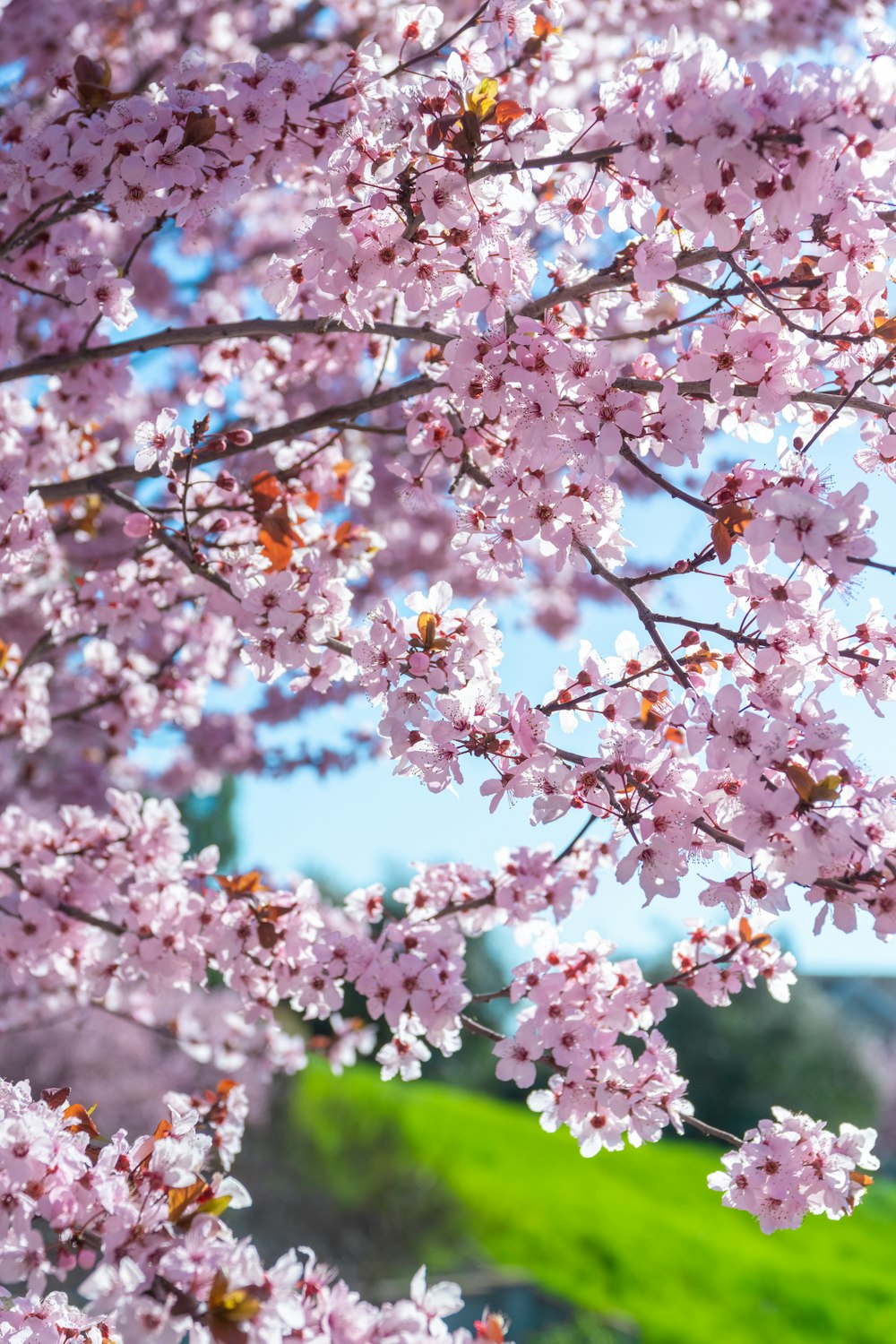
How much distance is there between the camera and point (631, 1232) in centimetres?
1187

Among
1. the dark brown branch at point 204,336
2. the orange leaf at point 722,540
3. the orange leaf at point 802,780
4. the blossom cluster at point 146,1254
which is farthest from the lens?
the dark brown branch at point 204,336

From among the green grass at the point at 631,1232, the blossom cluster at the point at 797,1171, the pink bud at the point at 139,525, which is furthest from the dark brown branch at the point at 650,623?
the green grass at the point at 631,1232

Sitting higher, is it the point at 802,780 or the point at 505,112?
the point at 505,112

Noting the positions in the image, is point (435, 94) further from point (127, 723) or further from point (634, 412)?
point (127, 723)

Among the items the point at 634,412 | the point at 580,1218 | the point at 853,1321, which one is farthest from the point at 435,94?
the point at 580,1218

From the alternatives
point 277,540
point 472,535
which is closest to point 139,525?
point 277,540

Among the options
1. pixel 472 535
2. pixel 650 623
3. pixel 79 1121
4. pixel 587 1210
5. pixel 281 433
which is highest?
pixel 587 1210

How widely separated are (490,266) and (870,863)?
149cm

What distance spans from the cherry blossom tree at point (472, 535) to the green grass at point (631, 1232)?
8.43 meters

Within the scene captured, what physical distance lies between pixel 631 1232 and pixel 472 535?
1169 centimetres

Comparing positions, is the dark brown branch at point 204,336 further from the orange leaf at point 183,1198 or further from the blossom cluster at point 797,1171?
the blossom cluster at point 797,1171

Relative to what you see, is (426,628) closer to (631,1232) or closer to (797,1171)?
(797,1171)

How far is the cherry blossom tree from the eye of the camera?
186 centimetres

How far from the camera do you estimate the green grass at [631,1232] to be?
10.2 metres
